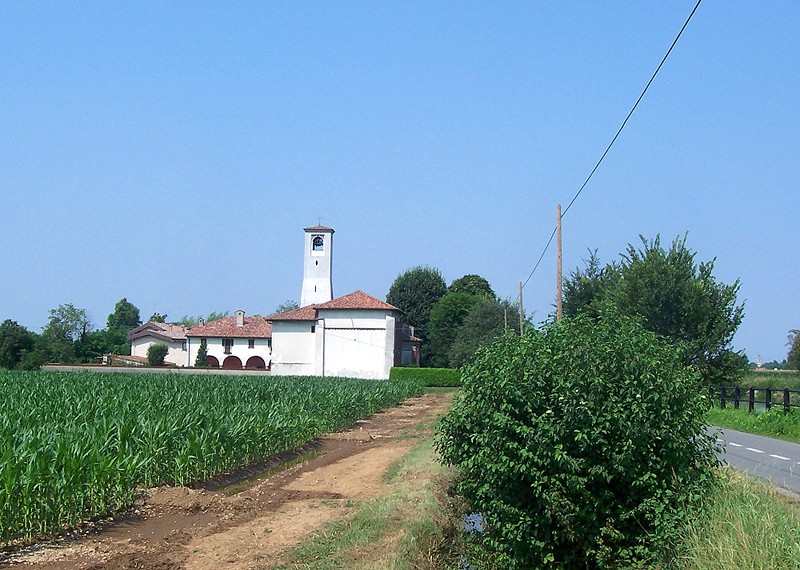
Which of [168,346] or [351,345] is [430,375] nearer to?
Result: [351,345]

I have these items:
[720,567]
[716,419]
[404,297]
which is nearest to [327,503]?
[720,567]

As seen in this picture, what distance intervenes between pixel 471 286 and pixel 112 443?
10210cm

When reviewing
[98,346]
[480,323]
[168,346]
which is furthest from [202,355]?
[480,323]

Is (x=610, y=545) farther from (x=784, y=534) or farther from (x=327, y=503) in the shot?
(x=327, y=503)

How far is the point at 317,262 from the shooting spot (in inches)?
3408

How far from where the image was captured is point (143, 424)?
1599 centimetres

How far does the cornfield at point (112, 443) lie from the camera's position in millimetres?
11086

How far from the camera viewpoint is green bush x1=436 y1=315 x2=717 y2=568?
882 centimetres

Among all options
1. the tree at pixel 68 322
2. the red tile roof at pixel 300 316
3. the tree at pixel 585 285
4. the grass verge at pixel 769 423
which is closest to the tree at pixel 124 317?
the tree at pixel 68 322

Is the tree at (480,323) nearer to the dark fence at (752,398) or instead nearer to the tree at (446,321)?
the tree at (446,321)

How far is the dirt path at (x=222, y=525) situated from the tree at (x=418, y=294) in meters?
88.4

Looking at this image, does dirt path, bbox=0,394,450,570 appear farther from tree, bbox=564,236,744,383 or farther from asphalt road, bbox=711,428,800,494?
tree, bbox=564,236,744,383

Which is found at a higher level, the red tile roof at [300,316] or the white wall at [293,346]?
the red tile roof at [300,316]

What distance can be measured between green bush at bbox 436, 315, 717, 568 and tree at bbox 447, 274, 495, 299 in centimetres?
10460
